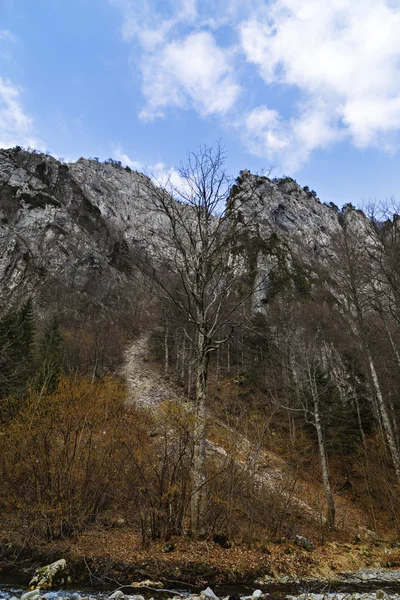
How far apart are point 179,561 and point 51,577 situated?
181 centimetres

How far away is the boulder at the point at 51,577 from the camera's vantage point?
4539mm

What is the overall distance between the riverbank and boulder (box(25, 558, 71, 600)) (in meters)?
0.15

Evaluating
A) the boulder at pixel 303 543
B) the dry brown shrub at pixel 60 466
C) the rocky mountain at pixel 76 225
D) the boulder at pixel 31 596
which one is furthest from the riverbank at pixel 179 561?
the rocky mountain at pixel 76 225

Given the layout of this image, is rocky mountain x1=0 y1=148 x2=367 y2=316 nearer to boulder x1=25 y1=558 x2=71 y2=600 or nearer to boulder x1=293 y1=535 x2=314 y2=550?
boulder x1=293 y1=535 x2=314 y2=550

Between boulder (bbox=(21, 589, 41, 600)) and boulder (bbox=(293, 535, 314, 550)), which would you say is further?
boulder (bbox=(293, 535, 314, 550))

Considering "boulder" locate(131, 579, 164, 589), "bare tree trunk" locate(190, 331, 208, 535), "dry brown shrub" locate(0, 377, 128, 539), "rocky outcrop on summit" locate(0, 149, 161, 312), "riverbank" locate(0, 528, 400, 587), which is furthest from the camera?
"rocky outcrop on summit" locate(0, 149, 161, 312)

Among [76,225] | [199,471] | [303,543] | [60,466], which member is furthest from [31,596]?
[76,225]

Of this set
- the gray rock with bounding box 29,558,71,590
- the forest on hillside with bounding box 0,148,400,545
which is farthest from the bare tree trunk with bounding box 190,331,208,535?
the gray rock with bounding box 29,558,71,590

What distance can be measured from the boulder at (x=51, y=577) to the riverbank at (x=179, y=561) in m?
0.15

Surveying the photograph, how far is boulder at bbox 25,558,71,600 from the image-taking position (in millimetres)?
4539

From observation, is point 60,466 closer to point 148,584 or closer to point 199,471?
point 199,471

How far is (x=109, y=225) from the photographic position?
71875mm

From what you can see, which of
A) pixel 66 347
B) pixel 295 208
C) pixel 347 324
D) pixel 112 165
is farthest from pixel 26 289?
pixel 112 165

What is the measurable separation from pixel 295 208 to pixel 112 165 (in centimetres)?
5457
